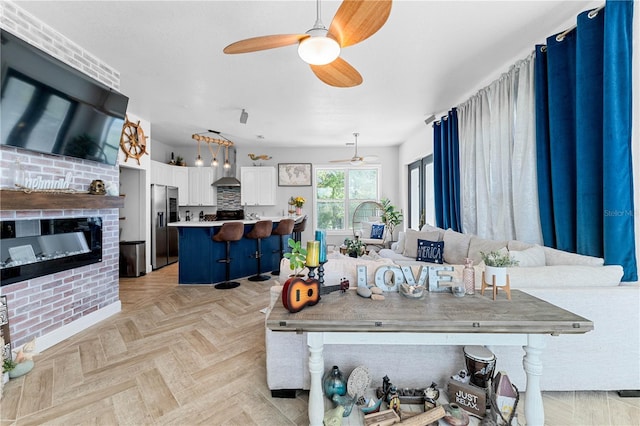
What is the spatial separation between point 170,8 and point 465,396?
3.24 m

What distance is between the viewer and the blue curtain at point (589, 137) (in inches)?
70.9

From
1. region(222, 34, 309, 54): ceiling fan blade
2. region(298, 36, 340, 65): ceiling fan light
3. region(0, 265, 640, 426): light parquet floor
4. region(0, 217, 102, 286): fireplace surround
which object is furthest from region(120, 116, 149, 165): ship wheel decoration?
region(298, 36, 340, 65): ceiling fan light

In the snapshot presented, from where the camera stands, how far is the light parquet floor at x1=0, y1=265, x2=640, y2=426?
1572mm

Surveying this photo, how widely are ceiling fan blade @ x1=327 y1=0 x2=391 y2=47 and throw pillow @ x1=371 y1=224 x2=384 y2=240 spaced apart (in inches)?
175

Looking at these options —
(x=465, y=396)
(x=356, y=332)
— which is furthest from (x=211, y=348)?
(x=465, y=396)

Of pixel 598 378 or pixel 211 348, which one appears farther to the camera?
pixel 211 348

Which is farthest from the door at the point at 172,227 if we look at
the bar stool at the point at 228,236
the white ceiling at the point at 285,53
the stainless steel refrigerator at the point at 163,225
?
the bar stool at the point at 228,236

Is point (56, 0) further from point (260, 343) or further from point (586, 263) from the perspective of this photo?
point (586, 263)

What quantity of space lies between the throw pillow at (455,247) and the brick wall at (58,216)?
4.08 meters

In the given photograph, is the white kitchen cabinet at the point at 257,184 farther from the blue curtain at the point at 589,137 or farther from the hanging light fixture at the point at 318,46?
the blue curtain at the point at 589,137

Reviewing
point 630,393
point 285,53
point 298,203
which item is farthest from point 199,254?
point 630,393

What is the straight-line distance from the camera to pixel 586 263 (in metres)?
1.86

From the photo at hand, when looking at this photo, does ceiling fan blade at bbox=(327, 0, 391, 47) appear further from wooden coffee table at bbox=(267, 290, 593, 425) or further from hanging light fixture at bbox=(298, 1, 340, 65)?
wooden coffee table at bbox=(267, 290, 593, 425)

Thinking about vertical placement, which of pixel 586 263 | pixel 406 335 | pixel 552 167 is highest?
pixel 552 167
